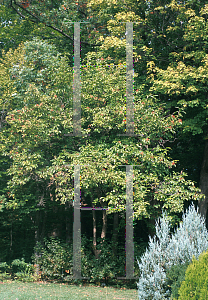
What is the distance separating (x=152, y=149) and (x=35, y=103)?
4130 millimetres

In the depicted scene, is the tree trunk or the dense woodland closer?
the dense woodland

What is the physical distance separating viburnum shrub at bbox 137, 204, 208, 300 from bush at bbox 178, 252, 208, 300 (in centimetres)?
115

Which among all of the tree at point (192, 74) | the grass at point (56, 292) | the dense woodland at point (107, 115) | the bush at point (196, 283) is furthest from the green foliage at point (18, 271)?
the bush at point (196, 283)

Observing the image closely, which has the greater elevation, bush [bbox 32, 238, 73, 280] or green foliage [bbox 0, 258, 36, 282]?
bush [bbox 32, 238, 73, 280]

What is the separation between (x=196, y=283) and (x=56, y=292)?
6.17 m

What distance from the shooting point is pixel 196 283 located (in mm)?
4066

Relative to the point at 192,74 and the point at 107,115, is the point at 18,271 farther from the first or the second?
the point at 192,74

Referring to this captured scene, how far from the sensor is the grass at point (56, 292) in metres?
8.36

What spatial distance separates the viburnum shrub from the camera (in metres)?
5.29

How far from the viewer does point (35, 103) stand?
34.0 ft

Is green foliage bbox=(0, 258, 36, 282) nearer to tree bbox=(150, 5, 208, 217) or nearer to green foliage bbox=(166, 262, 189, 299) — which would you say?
green foliage bbox=(166, 262, 189, 299)

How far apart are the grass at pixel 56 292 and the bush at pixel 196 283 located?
16.1 ft

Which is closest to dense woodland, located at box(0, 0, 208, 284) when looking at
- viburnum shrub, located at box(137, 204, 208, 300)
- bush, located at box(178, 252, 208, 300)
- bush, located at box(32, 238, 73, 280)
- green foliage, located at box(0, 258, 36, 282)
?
bush, located at box(32, 238, 73, 280)

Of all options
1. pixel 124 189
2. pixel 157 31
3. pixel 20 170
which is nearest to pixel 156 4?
pixel 157 31
